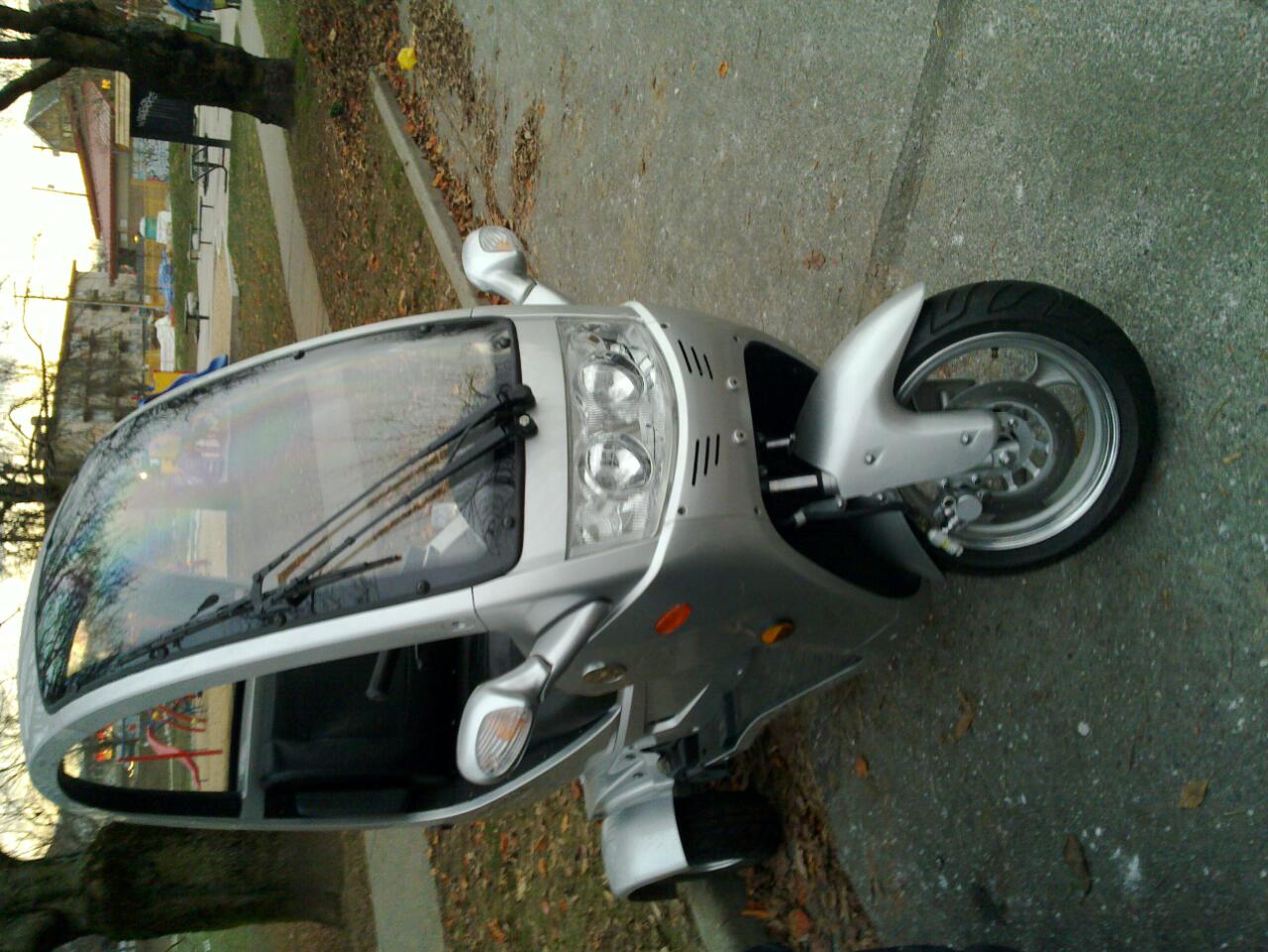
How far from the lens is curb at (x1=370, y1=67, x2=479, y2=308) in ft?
24.1

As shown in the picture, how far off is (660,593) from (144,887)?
16.3 ft

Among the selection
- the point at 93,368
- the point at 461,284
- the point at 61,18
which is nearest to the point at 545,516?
the point at 461,284

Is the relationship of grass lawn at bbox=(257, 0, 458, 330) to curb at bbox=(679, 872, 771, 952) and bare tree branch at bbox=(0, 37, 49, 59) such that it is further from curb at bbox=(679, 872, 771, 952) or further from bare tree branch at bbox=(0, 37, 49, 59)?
curb at bbox=(679, 872, 771, 952)

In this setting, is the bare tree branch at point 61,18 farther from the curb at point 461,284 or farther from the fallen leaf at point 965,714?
the fallen leaf at point 965,714

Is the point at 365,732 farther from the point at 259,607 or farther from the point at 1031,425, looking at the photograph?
the point at 1031,425

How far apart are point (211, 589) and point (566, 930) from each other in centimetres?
339

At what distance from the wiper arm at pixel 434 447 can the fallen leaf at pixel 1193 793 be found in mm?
2264

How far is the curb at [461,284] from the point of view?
4258 mm

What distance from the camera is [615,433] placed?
2.61 m

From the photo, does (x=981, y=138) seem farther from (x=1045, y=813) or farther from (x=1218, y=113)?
(x=1045, y=813)

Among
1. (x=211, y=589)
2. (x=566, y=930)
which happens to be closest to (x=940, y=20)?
(x=211, y=589)

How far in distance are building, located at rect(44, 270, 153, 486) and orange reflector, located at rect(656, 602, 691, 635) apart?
1068cm

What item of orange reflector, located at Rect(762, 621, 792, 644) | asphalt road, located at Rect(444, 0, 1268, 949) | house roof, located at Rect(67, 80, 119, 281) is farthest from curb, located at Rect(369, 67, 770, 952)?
house roof, located at Rect(67, 80, 119, 281)

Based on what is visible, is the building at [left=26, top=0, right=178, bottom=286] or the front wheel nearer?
the front wheel
